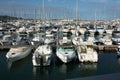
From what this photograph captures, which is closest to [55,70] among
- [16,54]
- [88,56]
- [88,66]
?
[88,66]

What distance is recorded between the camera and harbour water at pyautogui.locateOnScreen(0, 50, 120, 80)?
20969 millimetres

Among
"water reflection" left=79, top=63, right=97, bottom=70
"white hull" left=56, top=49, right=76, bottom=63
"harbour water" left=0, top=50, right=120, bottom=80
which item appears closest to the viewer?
"harbour water" left=0, top=50, right=120, bottom=80

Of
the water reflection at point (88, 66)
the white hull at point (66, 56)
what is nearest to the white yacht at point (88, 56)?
the water reflection at point (88, 66)

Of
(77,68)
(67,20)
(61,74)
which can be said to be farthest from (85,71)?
(67,20)

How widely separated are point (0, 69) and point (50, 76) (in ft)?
20.1

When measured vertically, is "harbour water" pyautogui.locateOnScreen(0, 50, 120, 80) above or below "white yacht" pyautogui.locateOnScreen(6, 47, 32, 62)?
below

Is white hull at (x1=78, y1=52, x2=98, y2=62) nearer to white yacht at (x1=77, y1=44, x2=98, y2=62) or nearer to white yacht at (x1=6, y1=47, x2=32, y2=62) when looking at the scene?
white yacht at (x1=77, y1=44, x2=98, y2=62)

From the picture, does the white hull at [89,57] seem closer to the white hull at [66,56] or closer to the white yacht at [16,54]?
the white hull at [66,56]

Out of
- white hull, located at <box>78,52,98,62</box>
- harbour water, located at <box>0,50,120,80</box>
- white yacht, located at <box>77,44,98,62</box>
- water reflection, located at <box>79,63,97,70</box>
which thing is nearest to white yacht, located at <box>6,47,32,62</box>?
harbour water, located at <box>0,50,120,80</box>

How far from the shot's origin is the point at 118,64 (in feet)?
86.2

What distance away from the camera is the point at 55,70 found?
23.0 m

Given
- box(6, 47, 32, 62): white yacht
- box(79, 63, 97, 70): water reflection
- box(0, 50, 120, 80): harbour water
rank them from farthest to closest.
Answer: box(6, 47, 32, 62): white yacht < box(79, 63, 97, 70): water reflection < box(0, 50, 120, 80): harbour water

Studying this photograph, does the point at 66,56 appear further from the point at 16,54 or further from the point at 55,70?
the point at 16,54

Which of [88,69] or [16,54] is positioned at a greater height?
[16,54]
